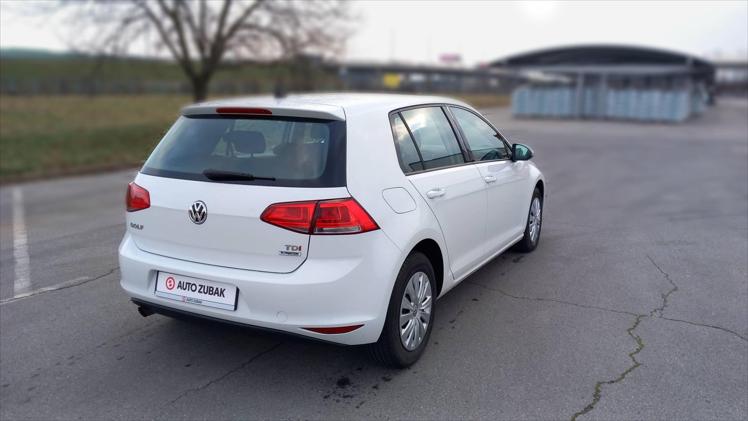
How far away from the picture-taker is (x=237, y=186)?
3.35 meters

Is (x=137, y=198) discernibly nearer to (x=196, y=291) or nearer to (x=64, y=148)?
(x=196, y=291)

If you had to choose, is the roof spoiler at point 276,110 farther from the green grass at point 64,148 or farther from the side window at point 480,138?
the green grass at point 64,148

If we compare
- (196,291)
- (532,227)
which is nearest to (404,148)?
(196,291)

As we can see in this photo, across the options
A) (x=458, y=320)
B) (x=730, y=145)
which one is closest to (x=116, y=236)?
(x=458, y=320)

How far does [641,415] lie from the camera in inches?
125

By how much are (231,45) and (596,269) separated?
16267mm

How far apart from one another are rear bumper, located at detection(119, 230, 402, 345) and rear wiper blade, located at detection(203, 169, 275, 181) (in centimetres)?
49

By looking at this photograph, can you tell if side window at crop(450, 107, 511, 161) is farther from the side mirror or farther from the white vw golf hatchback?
the white vw golf hatchback

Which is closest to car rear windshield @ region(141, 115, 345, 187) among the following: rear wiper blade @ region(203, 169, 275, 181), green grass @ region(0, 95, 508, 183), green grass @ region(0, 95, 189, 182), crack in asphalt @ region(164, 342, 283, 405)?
rear wiper blade @ region(203, 169, 275, 181)

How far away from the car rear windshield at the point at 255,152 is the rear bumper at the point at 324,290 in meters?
0.39

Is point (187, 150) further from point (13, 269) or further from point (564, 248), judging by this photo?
point (564, 248)

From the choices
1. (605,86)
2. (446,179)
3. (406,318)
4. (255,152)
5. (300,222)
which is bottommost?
(406,318)

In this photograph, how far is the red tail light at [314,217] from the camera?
3.20m

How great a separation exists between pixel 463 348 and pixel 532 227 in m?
2.50
